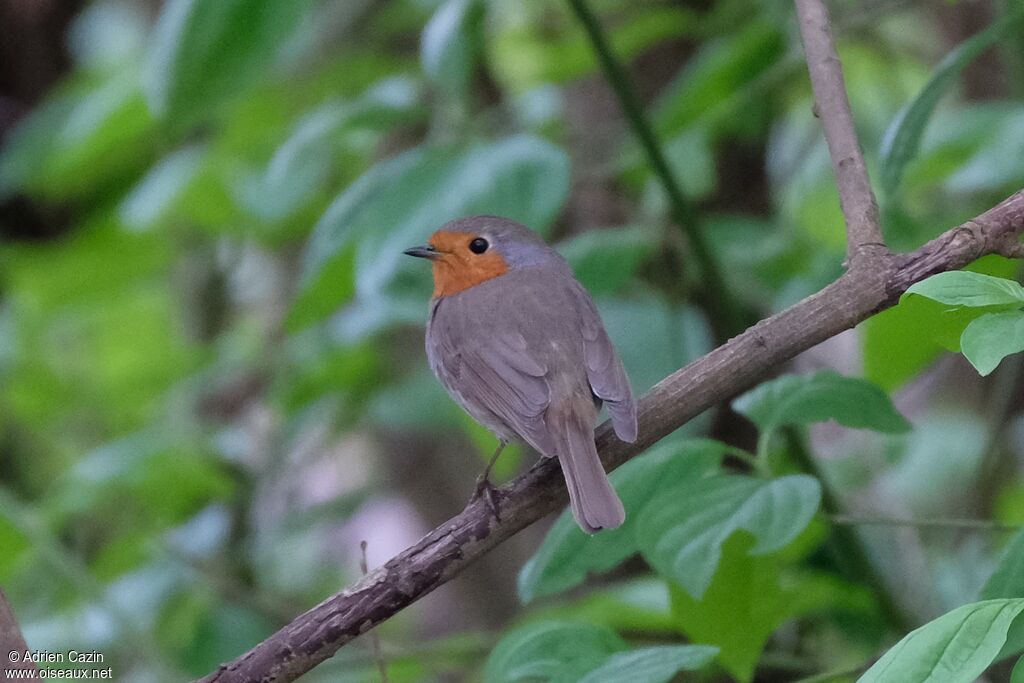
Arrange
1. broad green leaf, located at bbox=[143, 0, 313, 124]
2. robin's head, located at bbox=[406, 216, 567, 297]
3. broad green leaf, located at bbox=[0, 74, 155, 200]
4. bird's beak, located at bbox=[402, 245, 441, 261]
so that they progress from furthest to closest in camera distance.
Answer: broad green leaf, located at bbox=[0, 74, 155, 200], robin's head, located at bbox=[406, 216, 567, 297], bird's beak, located at bbox=[402, 245, 441, 261], broad green leaf, located at bbox=[143, 0, 313, 124]

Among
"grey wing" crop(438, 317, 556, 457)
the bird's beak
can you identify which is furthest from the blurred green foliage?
"grey wing" crop(438, 317, 556, 457)

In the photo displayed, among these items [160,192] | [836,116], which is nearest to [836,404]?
[836,116]

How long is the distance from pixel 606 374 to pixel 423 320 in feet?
2.78

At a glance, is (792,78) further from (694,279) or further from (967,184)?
(967,184)

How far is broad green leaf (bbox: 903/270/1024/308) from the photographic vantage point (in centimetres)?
138

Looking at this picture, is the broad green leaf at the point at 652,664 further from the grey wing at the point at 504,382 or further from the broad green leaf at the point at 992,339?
the grey wing at the point at 504,382

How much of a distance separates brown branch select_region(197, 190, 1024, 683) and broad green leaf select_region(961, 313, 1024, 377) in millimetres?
368

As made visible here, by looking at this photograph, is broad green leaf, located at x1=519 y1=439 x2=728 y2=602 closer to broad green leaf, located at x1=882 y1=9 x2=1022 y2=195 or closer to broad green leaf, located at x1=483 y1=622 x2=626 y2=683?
broad green leaf, located at x1=483 y1=622 x2=626 y2=683

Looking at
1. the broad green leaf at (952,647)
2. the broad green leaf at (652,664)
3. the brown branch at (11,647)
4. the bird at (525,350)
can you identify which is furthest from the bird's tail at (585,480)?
the brown branch at (11,647)

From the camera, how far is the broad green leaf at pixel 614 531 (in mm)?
1979

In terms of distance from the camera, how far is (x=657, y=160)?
272 centimetres

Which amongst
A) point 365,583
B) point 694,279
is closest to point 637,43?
point 694,279

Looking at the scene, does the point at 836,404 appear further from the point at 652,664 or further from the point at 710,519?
the point at 652,664

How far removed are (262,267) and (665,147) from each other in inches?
109
